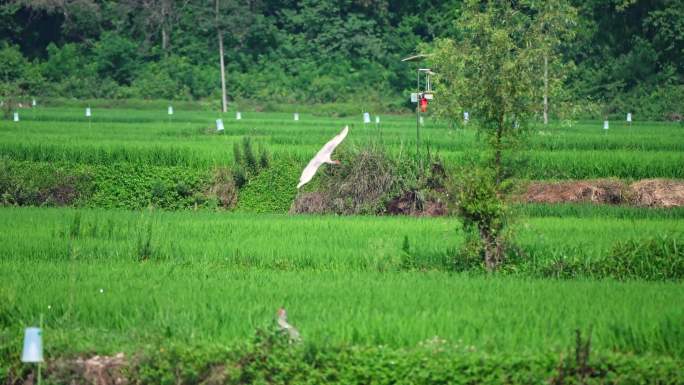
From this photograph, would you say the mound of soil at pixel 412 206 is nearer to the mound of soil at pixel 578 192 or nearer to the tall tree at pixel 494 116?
the mound of soil at pixel 578 192

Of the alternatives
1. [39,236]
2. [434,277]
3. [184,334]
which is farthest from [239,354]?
[39,236]

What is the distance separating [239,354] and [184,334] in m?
0.61

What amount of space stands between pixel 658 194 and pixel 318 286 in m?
8.89

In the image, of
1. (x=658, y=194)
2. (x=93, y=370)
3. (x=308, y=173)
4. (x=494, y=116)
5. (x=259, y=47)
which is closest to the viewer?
(x=93, y=370)

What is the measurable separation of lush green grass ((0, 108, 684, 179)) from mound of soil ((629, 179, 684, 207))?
1.29 meters

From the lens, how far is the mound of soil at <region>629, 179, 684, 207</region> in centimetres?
1706

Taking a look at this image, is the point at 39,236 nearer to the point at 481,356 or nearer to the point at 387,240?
the point at 387,240

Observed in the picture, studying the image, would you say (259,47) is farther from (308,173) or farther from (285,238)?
(308,173)

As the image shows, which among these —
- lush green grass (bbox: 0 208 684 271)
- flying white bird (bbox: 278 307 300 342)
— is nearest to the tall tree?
lush green grass (bbox: 0 208 684 271)

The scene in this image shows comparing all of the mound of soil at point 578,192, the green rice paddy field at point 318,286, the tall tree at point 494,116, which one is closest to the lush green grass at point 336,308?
the green rice paddy field at point 318,286

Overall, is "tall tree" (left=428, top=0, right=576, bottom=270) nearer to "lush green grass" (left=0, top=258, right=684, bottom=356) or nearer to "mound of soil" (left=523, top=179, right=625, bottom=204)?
"lush green grass" (left=0, top=258, right=684, bottom=356)

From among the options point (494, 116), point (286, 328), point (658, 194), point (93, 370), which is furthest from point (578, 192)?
point (93, 370)

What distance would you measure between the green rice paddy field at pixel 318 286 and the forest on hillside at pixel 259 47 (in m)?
22.1

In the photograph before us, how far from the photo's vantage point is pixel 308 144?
2248cm
